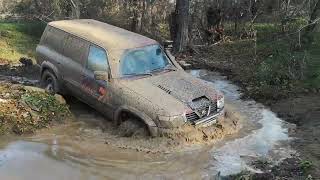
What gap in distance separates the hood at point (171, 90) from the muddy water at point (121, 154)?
691mm

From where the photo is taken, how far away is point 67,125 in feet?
33.7

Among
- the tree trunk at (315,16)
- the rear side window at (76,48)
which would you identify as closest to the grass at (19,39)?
the rear side window at (76,48)

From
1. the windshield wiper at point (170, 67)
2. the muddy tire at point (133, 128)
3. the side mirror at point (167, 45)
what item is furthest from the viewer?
the side mirror at point (167, 45)

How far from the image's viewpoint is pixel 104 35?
35.2 feet

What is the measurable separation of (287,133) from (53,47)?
555cm

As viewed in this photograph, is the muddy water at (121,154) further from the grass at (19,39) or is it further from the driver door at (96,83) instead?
the grass at (19,39)

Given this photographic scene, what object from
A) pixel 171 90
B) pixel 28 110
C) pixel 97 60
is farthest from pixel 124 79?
pixel 28 110

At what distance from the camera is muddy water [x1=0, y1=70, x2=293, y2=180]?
8.15m

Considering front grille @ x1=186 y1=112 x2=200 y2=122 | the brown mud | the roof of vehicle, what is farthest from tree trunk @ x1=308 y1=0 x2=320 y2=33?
front grille @ x1=186 y1=112 x2=200 y2=122

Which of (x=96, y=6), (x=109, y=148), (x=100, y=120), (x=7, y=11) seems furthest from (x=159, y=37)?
(x=109, y=148)

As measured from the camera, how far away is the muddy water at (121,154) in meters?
8.15

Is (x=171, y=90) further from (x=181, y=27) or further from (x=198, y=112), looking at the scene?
(x=181, y=27)

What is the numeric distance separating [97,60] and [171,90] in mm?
1761

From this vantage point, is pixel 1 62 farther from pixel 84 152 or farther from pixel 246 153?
pixel 246 153
